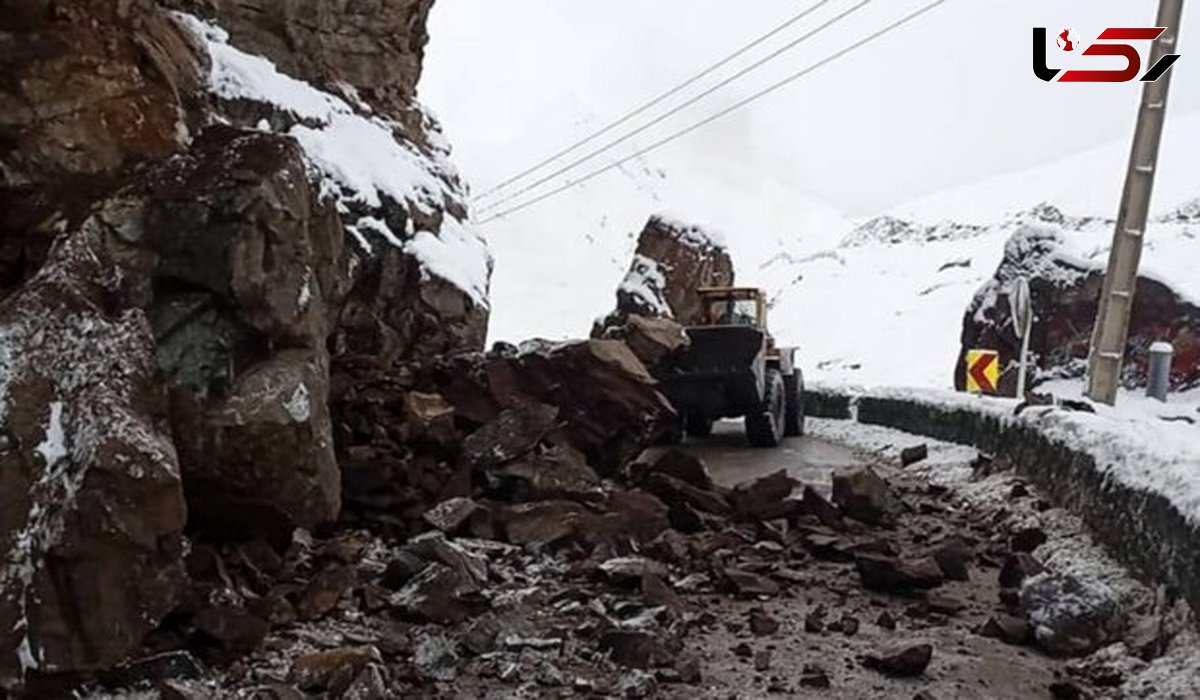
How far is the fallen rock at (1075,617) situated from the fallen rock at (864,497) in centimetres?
245

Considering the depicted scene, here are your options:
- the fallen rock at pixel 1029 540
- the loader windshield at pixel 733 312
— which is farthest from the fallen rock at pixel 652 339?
the fallen rock at pixel 1029 540

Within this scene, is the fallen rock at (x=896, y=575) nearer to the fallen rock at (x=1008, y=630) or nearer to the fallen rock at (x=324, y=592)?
the fallen rock at (x=1008, y=630)

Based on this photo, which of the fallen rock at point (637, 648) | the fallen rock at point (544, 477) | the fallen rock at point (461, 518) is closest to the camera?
the fallen rock at point (637, 648)

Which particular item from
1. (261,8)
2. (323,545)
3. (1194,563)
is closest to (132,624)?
(323,545)

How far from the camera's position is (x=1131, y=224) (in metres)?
9.09

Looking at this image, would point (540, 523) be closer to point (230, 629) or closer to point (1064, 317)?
point (230, 629)

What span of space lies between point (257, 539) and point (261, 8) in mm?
8396

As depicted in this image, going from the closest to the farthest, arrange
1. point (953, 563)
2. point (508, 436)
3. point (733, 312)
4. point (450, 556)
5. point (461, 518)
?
1. point (450, 556)
2. point (953, 563)
3. point (461, 518)
4. point (508, 436)
5. point (733, 312)

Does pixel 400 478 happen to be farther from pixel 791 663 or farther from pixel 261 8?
pixel 261 8

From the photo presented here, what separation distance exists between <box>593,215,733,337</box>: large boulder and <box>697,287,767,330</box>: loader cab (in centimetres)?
1071

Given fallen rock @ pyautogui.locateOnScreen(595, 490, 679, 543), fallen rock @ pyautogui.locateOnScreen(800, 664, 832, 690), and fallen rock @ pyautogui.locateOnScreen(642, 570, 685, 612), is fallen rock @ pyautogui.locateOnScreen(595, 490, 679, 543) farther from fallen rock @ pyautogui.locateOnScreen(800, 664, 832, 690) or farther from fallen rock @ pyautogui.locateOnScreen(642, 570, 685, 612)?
fallen rock @ pyautogui.locateOnScreen(800, 664, 832, 690)

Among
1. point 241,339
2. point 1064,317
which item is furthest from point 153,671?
point 1064,317

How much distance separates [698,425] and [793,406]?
1985 mm

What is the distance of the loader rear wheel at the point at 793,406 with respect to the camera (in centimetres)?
1508
